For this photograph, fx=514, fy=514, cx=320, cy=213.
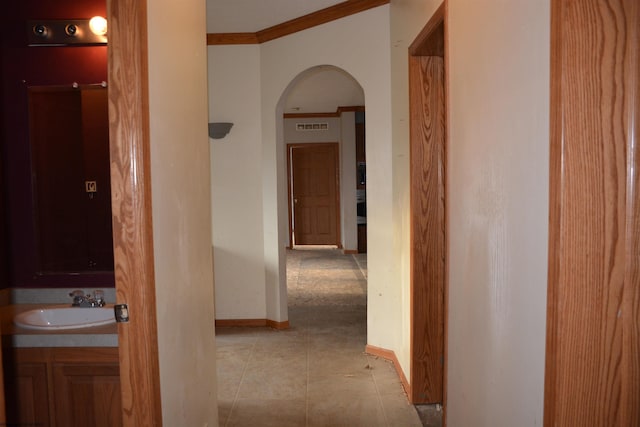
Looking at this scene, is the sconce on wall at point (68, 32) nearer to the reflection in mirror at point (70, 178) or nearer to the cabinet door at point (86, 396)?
the reflection in mirror at point (70, 178)

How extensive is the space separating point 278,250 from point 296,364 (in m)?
1.33

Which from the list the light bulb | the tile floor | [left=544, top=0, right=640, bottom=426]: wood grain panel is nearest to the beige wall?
the tile floor

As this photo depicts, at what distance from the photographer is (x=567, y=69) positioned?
1207 millimetres

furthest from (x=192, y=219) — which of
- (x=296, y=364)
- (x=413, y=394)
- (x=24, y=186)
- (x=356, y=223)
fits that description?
(x=356, y=223)

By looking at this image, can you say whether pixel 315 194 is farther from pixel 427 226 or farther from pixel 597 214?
pixel 597 214

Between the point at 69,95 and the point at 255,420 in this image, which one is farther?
the point at 255,420

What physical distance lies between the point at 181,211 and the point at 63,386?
2.92 ft

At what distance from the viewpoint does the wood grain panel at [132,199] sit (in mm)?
1672

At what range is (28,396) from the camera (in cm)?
217

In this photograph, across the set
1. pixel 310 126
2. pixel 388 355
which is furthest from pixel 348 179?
pixel 388 355

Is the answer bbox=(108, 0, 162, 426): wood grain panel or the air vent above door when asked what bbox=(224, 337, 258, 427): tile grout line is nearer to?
bbox=(108, 0, 162, 426): wood grain panel

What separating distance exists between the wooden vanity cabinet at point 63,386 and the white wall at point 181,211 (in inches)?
12.2

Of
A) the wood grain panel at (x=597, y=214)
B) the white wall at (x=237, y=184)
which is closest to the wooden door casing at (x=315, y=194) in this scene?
the white wall at (x=237, y=184)

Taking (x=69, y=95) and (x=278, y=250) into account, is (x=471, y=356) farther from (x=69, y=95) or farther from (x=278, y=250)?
(x=278, y=250)
